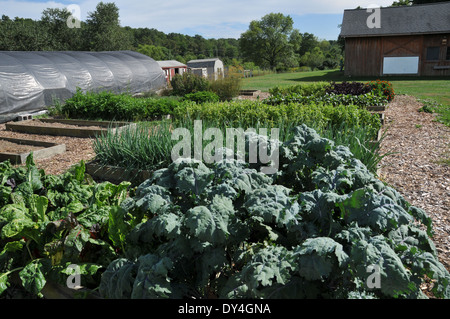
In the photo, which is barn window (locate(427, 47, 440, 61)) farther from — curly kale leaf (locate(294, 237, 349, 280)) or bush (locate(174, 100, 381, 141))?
curly kale leaf (locate(294, 237, 349, 280))

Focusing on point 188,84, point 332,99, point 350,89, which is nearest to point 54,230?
point 332,99

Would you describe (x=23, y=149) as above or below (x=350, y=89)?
below

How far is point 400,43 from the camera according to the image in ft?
73.1

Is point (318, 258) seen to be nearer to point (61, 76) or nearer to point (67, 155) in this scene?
point (67, 155)

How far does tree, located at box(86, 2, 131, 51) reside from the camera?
38656 mm

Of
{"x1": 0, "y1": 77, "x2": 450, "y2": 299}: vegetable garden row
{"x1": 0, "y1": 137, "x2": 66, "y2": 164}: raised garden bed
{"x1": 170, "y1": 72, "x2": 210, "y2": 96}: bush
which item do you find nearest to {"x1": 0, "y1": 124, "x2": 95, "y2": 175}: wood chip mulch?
{"x1": 0, "y1": 137, "x2": 66, "y2": 164}: raised garden bed

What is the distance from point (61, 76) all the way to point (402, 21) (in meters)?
21.2

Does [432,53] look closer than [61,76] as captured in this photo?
No

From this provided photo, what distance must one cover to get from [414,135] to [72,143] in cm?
706

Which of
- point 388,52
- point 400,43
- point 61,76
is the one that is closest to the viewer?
point 61,76

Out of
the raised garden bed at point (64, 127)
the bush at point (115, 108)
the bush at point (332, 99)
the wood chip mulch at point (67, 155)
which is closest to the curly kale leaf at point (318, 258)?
the wood chip mulch at point (67, 155)

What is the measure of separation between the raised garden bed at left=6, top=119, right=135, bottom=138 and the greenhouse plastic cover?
189cm
